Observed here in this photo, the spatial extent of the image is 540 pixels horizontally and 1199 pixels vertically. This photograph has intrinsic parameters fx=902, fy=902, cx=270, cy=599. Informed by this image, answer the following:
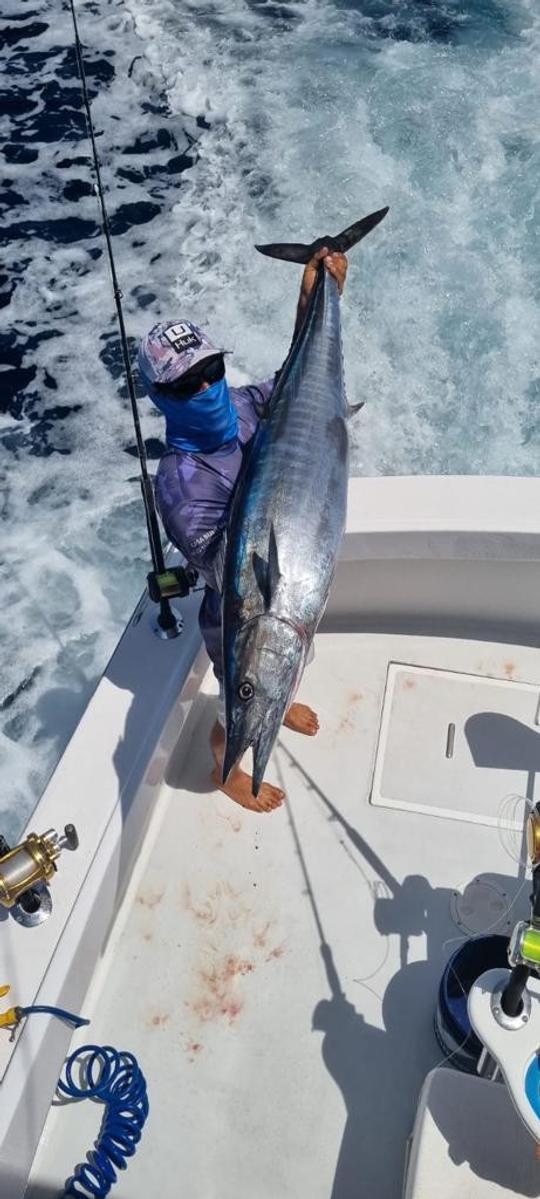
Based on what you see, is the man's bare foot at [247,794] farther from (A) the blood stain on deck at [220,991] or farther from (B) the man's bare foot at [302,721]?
(A) the blood stain on deck at [220,991]

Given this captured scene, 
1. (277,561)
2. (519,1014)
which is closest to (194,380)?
(277,561)

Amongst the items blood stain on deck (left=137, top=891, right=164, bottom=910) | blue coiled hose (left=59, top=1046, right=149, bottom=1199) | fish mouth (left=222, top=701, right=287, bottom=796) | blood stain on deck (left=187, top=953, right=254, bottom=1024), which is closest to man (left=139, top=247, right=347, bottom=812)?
fish mouth (left=222, top=701, right=287, bottom=796)

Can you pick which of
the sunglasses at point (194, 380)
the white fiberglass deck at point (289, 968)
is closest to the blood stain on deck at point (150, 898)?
the white fiberglass deck at point (289, 968)

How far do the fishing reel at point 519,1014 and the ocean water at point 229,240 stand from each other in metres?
2.34

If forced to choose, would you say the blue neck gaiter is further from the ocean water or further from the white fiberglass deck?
the ocean water

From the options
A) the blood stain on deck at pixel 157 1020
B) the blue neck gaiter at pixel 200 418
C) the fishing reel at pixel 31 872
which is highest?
the blue neck gaiter at pixel 200 418

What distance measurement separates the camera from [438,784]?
271 centimetres

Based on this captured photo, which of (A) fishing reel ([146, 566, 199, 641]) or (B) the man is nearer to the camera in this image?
(B) the man

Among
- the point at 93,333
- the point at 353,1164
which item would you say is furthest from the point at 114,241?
the point at 353,1164

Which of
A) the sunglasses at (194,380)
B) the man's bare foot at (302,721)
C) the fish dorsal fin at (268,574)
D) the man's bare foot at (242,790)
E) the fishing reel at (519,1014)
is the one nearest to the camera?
the fishing reel at (519,1014)

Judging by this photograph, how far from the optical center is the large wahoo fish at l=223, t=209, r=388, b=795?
179 cm

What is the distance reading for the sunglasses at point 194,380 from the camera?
206 centimetres

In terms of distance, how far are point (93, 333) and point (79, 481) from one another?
1.26m

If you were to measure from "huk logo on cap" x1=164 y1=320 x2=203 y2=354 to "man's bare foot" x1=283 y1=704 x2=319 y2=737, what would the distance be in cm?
120
